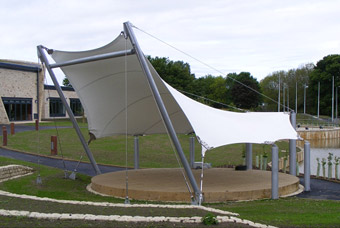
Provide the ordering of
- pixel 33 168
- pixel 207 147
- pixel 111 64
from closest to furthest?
pixel 207 147 < pixel 111 64 < pixel 33 168

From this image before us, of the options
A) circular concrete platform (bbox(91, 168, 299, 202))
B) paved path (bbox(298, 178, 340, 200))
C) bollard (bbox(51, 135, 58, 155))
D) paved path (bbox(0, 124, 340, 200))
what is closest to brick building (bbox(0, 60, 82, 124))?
bollard (bbox(51, 135, 58, 155))

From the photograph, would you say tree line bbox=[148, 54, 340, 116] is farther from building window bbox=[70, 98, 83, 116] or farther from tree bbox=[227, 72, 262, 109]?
building window bbox=[70, 98, 83, 116]

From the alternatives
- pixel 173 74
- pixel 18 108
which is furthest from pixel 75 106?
pixel 173 74

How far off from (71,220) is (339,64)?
7756 cm

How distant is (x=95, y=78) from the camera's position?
12562 millimetres

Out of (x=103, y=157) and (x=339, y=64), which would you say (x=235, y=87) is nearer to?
(x=339, y=64)

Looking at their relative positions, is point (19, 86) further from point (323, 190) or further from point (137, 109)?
point (323, 190)

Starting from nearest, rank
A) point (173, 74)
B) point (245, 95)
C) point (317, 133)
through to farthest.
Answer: point (317, 133)
point (173, 74)
point (245, 95)

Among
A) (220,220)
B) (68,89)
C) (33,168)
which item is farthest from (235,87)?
(220,220)

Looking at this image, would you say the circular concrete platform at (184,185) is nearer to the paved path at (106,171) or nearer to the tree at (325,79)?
the paved path at (106,171)

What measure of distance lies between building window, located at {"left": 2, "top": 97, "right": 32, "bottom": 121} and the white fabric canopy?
27884 millimetres

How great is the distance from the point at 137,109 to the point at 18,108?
3046 cm

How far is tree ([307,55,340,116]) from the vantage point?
7562 centimetres

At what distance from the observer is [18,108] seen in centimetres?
4106
